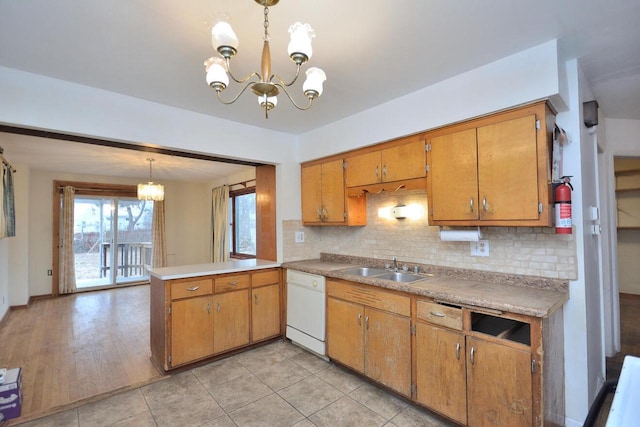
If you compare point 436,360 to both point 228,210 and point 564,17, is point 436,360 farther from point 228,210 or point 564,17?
point 228,210

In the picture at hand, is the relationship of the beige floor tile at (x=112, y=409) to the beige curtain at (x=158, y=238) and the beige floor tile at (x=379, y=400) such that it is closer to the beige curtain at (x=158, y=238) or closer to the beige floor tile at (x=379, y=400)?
the beige floor tile at (x=379, y=400)

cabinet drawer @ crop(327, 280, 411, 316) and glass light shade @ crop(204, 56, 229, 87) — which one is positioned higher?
glass light shade @ crop(204, 56, 229, 87)

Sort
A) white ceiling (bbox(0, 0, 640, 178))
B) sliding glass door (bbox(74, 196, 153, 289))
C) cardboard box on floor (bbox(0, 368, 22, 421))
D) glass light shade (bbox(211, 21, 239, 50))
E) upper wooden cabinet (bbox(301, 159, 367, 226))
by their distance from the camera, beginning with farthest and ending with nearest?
sliding glass door (bbox(74, 196, 153, 289)), upper wooden cabinet (bbox(301, 159, 367, 226)), cardboard box on floor (bbox(0, 368, 22, 421)), white ceiling (bbox(0, 0, 640, 178)), glass light shade (bbox(211, 21, 239, 50))

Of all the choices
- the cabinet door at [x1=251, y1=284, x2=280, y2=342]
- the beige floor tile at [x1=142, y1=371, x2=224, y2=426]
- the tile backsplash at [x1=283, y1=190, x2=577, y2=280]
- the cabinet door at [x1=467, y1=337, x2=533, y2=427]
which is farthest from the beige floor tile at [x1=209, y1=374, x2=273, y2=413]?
the cabinet door at [x1=467, y1=337, x2=533, y2=427]

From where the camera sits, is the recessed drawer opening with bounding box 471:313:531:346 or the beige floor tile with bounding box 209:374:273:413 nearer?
the recessed drawer opening with bounding box 471:313:531:346

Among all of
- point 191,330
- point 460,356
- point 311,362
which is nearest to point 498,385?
point 460,356

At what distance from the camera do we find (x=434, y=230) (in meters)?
2.75

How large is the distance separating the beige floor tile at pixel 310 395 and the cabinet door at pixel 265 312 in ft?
2.87

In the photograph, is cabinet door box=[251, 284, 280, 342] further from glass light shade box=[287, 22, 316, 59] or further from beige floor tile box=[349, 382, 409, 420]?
glass light shade box=[287, 22, 316, 59]

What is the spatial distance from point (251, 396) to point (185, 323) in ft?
2.98

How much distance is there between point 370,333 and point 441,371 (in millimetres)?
619

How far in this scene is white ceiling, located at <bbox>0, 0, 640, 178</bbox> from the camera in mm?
1544

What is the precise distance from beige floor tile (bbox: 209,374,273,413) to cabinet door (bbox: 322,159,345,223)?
170 centimetres

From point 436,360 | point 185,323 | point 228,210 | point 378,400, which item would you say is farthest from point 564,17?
point 228,210
